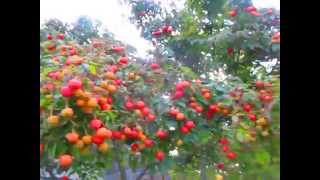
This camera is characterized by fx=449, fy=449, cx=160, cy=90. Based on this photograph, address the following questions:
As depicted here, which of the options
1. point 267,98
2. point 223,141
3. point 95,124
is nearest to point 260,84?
point 267,98

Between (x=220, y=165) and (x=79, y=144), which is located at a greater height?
(x=79, y=144)

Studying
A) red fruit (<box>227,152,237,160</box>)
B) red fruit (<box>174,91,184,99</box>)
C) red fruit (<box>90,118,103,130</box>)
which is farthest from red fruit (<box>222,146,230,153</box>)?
red fruit (<box>90,118,103,130</box>)

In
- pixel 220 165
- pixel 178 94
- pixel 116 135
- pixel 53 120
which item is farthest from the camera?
pixel 220 165

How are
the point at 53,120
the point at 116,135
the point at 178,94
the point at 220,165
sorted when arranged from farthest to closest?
1. the point at 220,165
2. the point at 178,94
3. the point at 116,135
4. the point at 53,120

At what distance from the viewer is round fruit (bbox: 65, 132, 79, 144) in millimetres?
1070

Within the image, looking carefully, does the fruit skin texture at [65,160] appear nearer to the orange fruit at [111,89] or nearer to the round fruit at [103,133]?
the round fruit at [103,133]

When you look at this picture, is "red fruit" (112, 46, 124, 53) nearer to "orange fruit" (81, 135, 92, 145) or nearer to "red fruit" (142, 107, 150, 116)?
"red fruit" (142, 107, 150, 116)

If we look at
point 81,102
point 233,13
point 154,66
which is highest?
point 233,13

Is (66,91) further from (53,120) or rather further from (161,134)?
(161,134)

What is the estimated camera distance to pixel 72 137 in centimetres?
107

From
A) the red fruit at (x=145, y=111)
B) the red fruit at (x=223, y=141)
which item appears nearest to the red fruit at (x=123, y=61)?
the red fruit at (x=145, y=111)

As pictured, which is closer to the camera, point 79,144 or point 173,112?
point 79,144

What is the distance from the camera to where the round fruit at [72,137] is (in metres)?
1.07
